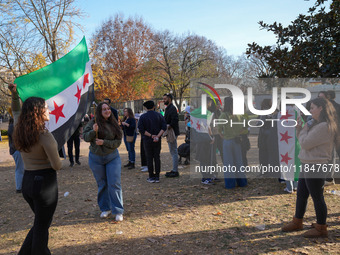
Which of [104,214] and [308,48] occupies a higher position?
[308,48]

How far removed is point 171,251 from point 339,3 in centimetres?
574

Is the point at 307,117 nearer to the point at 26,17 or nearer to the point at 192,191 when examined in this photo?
the point at 192,191

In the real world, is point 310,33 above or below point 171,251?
above

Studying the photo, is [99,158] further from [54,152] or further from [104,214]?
[54,152]

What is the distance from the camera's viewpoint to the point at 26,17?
22.9 metres

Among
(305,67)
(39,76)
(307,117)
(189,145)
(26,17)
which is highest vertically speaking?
(26,17)

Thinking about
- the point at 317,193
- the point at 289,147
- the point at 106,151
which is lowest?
the point at 317,193

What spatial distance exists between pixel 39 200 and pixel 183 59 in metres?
31.5

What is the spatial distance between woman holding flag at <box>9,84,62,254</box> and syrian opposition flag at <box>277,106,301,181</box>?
503cm

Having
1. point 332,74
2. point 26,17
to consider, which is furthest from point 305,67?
point 26,17

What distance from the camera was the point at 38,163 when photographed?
10.9 feet

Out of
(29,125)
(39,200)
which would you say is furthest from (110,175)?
(29,125)

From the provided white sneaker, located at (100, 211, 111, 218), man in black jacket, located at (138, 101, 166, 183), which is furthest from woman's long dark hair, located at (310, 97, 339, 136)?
man in black jacket, located at (138, 101, 166, 183)

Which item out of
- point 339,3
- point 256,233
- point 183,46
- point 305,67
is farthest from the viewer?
point 183,46
